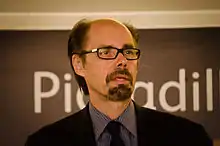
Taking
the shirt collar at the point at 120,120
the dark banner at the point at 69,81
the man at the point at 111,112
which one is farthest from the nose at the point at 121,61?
the dark banner at the point at 69,81

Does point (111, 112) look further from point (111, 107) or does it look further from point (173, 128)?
point (173, 128)

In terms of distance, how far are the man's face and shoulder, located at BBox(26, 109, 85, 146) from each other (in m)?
0.08

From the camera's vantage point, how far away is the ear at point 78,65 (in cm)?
102

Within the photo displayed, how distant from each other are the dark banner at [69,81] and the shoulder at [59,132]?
0.91m

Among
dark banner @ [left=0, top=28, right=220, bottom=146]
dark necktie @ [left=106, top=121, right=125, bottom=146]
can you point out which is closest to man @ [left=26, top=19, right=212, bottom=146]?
dark necktie @ [left=106, top=121, right=125, bottom=146]

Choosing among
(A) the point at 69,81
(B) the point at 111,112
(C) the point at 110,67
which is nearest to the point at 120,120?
(B) the point at 111,112

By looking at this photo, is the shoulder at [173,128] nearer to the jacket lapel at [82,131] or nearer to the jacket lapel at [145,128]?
the jacket lapel at [145,128]

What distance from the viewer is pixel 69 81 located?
1.94 metres

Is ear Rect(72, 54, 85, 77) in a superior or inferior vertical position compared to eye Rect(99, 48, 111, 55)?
inferior

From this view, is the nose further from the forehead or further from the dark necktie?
the dark necktie

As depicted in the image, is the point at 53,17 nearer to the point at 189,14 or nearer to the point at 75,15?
the point at 75,15

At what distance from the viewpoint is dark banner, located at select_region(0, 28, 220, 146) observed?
1.93 meters

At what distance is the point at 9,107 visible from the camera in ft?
6.35

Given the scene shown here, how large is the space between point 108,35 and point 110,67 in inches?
2.9
